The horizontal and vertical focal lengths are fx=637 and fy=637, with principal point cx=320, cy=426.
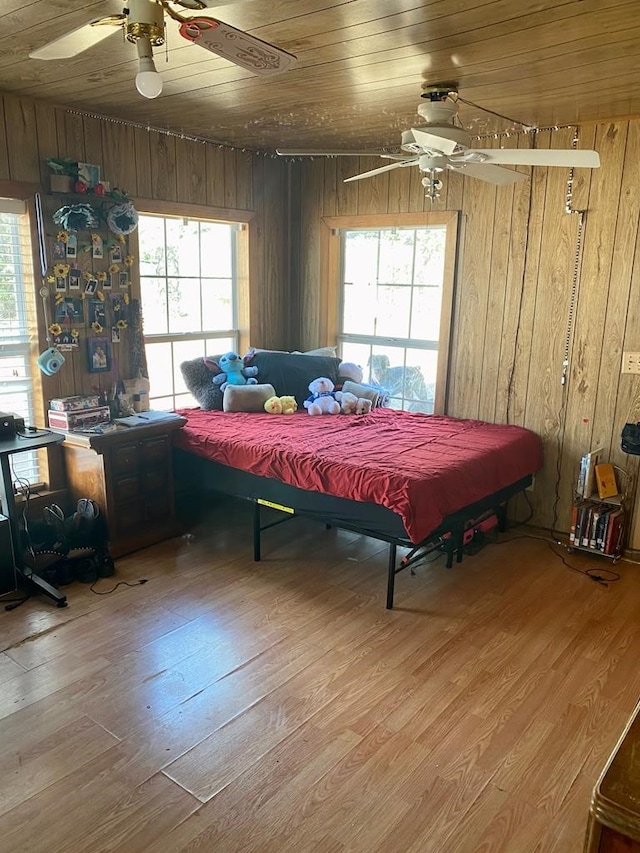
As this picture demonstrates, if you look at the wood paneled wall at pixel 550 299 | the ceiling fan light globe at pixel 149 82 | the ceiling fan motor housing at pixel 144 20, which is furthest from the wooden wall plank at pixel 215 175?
the ceiling fan light globe at pixel 149 82

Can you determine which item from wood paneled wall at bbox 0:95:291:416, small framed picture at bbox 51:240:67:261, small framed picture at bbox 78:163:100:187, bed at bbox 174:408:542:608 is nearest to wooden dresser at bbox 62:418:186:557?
bed at bbox 174:408:542:608

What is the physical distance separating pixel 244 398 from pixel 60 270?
4.54 feet

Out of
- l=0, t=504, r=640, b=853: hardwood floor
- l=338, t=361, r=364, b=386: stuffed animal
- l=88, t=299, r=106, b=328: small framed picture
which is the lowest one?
l=0, t=504, r=640, b=853: hardwood floor

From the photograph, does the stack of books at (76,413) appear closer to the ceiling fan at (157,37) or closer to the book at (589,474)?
the ceiling fan at (157,37)

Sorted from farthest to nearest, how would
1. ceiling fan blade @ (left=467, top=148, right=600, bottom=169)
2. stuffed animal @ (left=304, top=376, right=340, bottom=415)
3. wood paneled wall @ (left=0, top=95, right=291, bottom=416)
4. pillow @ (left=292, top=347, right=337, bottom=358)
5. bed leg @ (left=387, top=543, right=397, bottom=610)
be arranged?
pillow @ (left=292, top=347, right=337, bottom=358) < stuffed animal @ (left=304, top=376, right=340, bottom=415) < wood paneled wall @ (left=0, top=95, right=291, bottom=416) < bed leg @ (left=387, top=543, right=397, bottom=610) < ceiling fan blade @ (left=467, top=148, right=600, bottom=169)

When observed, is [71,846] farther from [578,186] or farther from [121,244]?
[578,186]

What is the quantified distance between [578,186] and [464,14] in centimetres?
183

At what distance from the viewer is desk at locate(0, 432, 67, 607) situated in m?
2.99

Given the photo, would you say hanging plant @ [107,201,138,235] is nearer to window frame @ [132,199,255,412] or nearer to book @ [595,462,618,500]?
window frame @ [132,199,255,412]

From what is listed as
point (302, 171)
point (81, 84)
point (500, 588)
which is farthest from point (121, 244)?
point (500, 588)

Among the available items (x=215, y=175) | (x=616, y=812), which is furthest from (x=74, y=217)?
(x=616, y=812)

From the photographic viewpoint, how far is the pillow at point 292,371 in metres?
4.51

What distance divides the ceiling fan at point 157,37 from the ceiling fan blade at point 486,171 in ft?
3.78

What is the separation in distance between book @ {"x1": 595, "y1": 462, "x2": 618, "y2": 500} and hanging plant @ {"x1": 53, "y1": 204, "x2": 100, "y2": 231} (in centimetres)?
319
